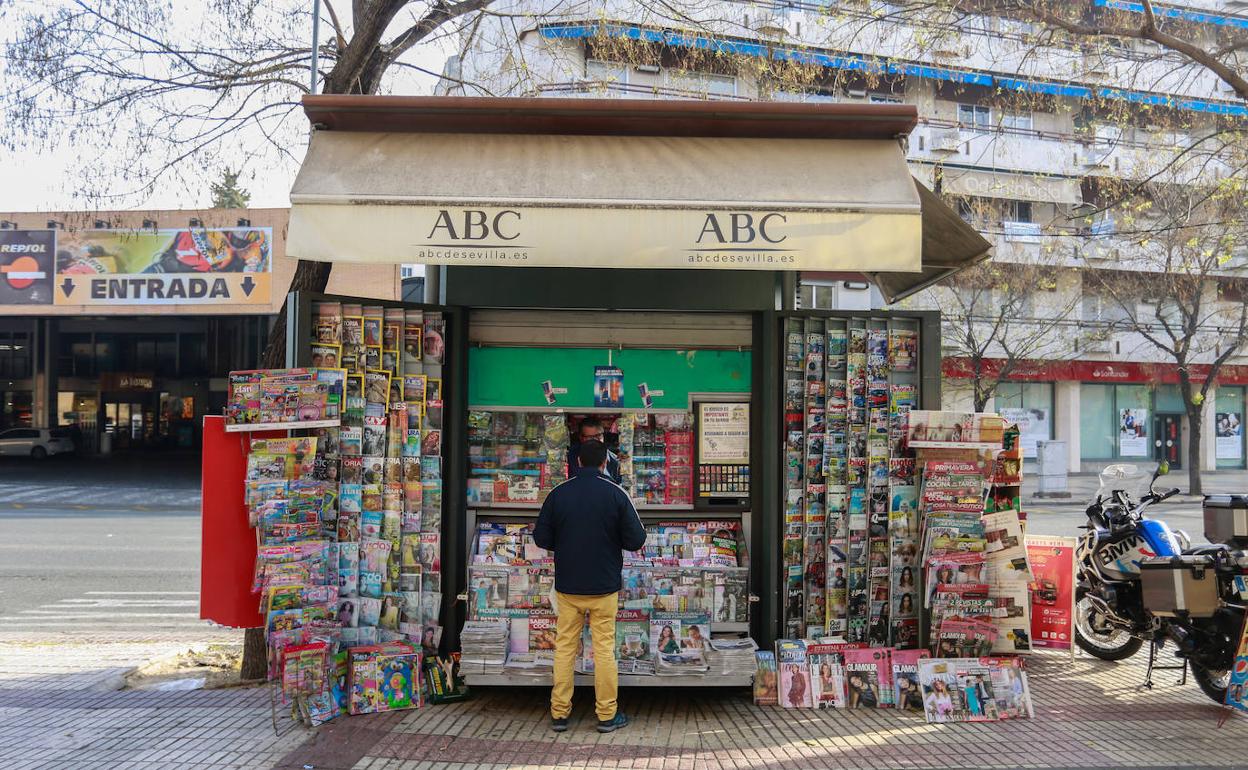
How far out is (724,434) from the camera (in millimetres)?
6113

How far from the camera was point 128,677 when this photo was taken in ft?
20.2

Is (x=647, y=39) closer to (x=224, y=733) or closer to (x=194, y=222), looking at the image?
(x=224, y=733)

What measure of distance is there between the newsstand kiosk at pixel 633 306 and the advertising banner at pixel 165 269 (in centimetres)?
1895

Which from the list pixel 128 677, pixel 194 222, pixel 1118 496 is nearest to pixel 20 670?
pixel 128 677

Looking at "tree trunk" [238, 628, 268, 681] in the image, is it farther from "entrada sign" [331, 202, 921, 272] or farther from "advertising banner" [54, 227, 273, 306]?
"advertising banner" [54, 227, 273, 306]

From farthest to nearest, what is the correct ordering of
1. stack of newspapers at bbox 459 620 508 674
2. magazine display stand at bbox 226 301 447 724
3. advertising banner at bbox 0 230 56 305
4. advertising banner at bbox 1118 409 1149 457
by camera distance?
1. advertising banner at bbox 1118 409 1149 457
2. advertising banner at bbox 0 230 56 305
3. stack of newspapers at bbox 459 620 508 674
4. magazine display stand at bbox 226 301 447 724

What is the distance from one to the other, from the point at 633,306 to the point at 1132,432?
109 feet

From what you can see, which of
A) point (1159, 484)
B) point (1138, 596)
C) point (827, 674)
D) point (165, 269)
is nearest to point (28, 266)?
point (165, 269)

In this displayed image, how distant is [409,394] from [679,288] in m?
2.03

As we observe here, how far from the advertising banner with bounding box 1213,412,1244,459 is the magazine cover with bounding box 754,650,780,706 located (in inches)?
1429

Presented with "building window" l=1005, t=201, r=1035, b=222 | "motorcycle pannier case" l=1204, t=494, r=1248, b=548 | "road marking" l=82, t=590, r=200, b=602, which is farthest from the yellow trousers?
"building window" l=1005, t=201, r=1035, b=222

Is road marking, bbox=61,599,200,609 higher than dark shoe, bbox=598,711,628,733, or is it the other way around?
dark shoe, bbox=598,711,628,733

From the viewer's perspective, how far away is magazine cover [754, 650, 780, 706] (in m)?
5.40

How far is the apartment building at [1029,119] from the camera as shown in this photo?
8.66m
